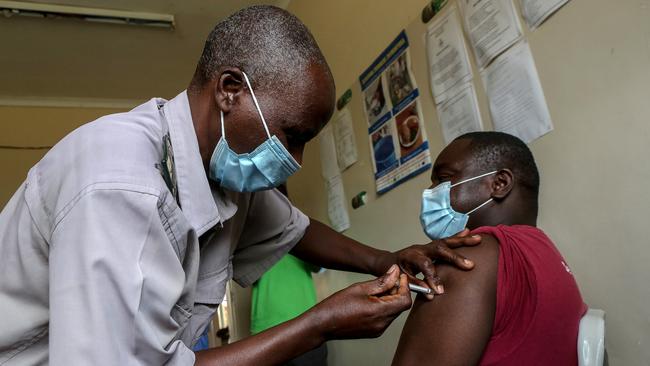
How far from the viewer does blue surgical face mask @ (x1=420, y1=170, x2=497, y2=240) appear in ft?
4.40

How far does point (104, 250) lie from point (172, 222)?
0.51 ft

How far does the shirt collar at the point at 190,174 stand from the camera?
917mm

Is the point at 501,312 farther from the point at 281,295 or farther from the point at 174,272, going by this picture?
the point at 281,295

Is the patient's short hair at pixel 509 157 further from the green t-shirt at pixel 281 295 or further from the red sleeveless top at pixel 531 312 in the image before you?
the green t-shirt at pixel 281 295

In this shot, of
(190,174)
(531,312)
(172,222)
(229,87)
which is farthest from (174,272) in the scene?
(531,312)

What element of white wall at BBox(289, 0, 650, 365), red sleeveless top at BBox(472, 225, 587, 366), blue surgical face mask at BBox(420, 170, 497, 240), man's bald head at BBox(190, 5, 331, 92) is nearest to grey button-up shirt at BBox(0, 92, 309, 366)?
man's bald head at BBox(190, 5, 331, 92)

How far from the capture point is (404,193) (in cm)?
196

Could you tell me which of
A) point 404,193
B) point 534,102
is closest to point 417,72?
point 404,193

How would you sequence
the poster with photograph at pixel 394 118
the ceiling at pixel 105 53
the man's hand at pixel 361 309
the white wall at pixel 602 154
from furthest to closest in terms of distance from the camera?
the ceiling at pixel 105 53, the poster with photograph at pixel 394 118, the white wall at pixel 602 154, the man's hand at pixel 361 309

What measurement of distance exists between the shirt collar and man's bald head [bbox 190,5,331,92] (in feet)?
0.29

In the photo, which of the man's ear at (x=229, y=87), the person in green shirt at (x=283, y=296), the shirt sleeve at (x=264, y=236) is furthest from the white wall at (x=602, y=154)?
the person in green shirt at (x=283, y=296)

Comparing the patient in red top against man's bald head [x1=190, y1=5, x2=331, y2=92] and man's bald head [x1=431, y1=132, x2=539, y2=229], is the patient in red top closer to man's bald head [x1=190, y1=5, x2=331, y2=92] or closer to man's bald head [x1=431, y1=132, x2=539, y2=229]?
man's bald head [x1=431, y1=132, x2=539, y2=229]

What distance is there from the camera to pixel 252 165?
97cm

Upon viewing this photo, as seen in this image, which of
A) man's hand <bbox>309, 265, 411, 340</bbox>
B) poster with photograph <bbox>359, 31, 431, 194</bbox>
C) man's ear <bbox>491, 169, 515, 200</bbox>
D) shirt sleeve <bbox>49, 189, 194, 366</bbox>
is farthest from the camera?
poster with photograph <bbox>359, 31, 431, 194</bbox>
